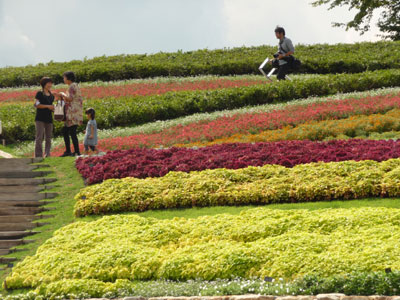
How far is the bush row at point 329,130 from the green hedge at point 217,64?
15630mm

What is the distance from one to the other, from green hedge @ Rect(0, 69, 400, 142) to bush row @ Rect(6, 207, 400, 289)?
43.7ft

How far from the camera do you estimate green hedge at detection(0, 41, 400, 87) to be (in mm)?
35438

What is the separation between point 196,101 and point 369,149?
11.9 meters

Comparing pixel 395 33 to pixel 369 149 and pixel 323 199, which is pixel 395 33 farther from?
pixel 323 199

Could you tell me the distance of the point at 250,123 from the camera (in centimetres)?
2119

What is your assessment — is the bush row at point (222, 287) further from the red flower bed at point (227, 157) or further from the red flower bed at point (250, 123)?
the red flower bed at point (250, 123)

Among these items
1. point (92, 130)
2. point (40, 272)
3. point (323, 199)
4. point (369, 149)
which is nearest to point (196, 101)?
point (92, 130)

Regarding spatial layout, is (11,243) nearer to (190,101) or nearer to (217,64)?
(190,101)

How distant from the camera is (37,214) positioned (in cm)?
1428

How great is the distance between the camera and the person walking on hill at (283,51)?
2559 centimetres

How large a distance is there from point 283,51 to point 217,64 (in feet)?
34.5

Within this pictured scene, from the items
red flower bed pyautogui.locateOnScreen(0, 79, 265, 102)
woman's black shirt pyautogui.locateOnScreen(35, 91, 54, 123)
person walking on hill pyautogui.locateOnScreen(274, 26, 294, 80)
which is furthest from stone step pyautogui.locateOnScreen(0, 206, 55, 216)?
red flower bed pyautogui.locateOnScreen(0, 79, 265, 102)

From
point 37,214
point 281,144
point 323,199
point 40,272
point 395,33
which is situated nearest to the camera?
point 40,272

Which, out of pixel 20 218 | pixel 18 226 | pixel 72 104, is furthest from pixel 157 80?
pixel 18 226
